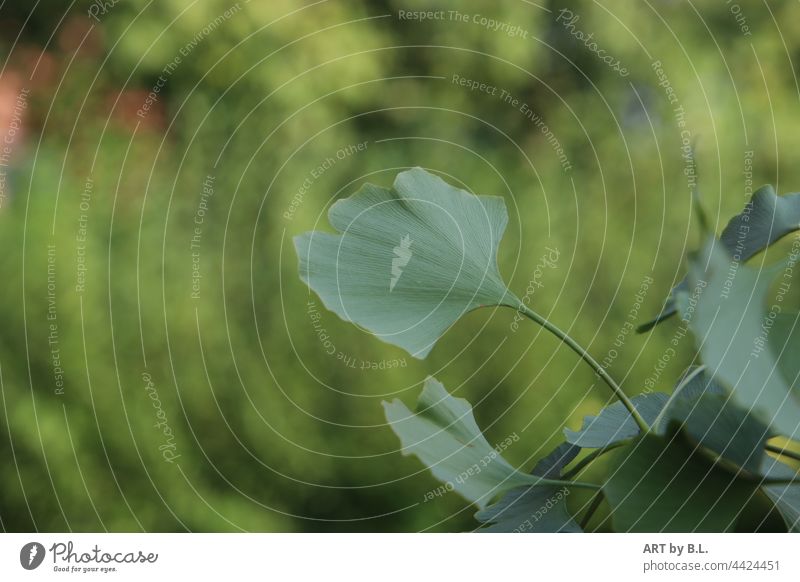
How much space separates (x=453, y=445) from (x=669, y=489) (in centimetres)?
8

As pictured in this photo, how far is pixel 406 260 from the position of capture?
31cm

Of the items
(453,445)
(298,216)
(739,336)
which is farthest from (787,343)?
(298,216)

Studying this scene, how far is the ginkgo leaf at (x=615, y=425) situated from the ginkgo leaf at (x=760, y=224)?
0.04 m

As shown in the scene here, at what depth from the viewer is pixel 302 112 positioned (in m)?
1.01

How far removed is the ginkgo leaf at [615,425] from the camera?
0.99 ft

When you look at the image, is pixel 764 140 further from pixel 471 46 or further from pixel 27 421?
pixel 27 421

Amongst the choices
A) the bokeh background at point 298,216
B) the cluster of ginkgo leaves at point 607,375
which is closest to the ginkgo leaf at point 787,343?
the cluster of ginkgo leaves at point 607,375

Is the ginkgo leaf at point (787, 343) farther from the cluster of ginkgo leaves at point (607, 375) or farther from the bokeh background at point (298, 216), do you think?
the bokeh background at point (298, 216)

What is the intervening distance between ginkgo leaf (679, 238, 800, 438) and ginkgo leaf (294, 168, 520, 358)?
0.09 m

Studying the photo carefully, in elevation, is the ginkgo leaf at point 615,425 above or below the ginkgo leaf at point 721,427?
below

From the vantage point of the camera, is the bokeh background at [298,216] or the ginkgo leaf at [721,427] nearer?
the ginkgo leaf at [721,427]

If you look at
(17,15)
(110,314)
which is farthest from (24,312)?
(17,15)

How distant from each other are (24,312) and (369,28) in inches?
20.9

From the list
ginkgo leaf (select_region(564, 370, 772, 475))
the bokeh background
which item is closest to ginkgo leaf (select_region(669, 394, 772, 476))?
ginkgo leaf (select_region(564, 370, 772, 475))
